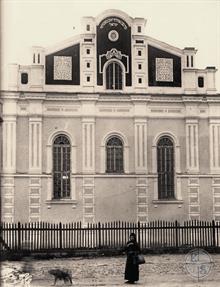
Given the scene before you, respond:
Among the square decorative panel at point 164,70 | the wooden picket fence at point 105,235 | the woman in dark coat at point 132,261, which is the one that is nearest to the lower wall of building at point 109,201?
the wooden picket fence at point 105,235

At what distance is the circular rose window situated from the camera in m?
12.3

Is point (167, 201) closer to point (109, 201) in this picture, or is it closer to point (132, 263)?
point (109, 201)

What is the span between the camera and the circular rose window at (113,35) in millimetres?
12266

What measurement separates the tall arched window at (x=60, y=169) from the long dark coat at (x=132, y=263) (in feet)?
5.83

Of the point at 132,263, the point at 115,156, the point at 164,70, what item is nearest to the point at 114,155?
the point at 115,156

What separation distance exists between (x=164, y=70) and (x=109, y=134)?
1679mm

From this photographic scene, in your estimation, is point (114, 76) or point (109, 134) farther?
point (114, 76)

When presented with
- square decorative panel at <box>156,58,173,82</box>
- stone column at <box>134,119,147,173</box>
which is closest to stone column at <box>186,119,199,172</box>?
stone column at <box>134,119,147,173</box>

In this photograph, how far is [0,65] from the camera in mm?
10898

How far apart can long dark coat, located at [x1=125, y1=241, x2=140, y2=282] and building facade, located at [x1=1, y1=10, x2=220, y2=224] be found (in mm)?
790

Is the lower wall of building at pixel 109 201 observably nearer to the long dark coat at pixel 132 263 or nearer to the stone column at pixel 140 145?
the stone column at pixel 140 145

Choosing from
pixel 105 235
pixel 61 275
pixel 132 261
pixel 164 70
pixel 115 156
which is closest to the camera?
pixel 61 275

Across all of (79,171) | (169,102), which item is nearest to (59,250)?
(79,171)

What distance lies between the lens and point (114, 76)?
1249 centimetres
